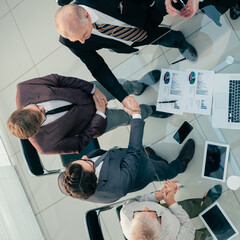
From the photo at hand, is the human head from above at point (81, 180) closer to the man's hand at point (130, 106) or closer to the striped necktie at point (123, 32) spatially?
the man's hand at point (130, 106)

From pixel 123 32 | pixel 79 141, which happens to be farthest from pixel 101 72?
pixel 79 141

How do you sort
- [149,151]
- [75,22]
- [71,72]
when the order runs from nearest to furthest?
[75,22]
[149,151]
[71,72]

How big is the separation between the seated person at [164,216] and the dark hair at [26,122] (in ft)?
2.66

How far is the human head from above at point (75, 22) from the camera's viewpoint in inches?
66.3

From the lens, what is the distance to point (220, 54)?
1.96 meters

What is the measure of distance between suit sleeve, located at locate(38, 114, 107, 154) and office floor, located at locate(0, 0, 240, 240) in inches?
15.3

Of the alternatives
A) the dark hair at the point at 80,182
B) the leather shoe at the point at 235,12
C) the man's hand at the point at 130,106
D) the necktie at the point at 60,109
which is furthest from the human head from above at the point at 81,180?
the leather shoe at the point at 235,12

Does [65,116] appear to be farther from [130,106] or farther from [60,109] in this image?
[130,106]

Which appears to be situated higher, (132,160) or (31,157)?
(31,157)

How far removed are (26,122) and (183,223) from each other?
1.23 meters

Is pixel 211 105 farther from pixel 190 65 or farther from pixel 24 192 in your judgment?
pixel 24 192

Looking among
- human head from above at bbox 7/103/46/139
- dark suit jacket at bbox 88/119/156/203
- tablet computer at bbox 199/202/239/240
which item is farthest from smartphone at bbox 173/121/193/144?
human head from above at bbox 7/103/46/139

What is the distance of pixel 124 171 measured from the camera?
5.70 ft

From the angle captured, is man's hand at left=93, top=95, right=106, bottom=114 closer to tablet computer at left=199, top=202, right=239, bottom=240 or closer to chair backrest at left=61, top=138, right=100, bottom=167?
chair backrest at left=61, top=138, right=100, bottom=167
